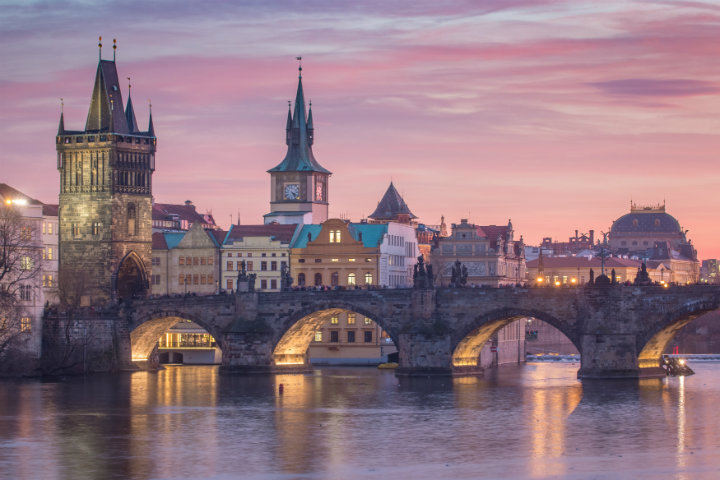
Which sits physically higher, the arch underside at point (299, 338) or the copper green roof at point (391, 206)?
the copper green roof at point (391, 206)

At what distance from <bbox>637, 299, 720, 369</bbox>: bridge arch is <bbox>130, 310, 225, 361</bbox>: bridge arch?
31.1m

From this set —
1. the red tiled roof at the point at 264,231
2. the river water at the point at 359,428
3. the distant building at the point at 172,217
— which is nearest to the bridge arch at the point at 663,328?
the river water at the point at 359,428

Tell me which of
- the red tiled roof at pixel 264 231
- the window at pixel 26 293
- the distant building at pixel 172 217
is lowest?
the window at pixel 26 293

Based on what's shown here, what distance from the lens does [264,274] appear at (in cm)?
14812

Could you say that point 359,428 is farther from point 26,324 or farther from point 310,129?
point 310,129

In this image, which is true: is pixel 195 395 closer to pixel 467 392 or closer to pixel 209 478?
pixel 467 392

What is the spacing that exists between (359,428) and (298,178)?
82.4m

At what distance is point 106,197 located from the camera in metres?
140

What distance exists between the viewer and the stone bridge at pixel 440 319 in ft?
353

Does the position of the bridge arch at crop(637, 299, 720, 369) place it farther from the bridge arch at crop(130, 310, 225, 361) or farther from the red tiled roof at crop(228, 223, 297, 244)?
the red tiled roof at crop(228, 223, 297, 244)

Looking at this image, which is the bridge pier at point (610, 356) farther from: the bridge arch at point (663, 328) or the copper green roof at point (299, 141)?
the copper green roof at point (299, 141)

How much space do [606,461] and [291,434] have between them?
673 inches

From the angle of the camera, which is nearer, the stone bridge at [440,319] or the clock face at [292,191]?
the stone bridge at [440,319]

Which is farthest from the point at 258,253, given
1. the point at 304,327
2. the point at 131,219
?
the point at 304,327
